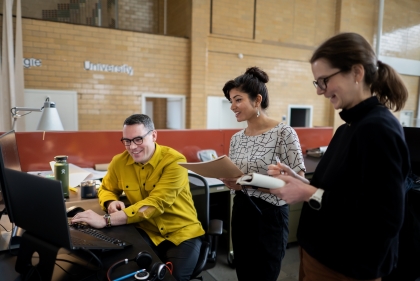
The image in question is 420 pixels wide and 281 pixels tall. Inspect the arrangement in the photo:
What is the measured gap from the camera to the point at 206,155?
3180 mm

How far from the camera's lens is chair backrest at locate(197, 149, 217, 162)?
3.16m

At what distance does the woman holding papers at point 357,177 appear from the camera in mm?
856

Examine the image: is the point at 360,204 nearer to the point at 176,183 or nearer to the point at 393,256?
the point at 393,256

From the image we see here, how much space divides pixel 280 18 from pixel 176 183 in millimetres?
6041

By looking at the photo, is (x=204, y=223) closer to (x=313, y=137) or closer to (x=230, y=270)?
(x=230, y=270)

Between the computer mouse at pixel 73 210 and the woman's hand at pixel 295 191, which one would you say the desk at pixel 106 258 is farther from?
the woman's hand at pixel 295 191

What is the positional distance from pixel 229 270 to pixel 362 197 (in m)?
2.19

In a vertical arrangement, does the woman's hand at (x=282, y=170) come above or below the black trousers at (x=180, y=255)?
above

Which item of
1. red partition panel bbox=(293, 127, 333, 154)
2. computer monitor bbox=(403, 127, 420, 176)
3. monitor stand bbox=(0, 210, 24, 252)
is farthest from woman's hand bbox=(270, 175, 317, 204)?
red partition panel bbox=(293, 127, 333, 154)

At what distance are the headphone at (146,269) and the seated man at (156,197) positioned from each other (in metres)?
0.45

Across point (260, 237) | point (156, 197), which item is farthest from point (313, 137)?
point (156, 197)

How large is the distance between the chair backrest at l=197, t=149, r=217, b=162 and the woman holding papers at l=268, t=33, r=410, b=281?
82.8 inches

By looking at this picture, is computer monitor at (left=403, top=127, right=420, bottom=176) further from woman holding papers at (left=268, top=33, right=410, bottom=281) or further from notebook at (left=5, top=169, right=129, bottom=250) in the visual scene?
notebook at (left=5, top=169, right=129, bottom=250)

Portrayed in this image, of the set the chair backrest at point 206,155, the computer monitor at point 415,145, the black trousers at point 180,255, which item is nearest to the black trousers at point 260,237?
the black trousers at point 180,255
